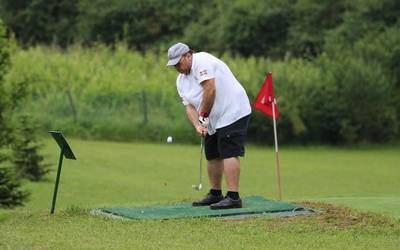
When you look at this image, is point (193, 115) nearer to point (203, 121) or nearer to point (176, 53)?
point (203, 121)

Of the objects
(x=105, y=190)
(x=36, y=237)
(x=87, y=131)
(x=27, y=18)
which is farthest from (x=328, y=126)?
(x=36, y=237)

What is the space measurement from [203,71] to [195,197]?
741 centimetres

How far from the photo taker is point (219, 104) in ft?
35.6

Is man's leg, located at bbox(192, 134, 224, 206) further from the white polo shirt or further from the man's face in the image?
the man's face

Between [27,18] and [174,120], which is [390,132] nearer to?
[174,120]

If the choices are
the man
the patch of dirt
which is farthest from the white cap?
the patch of dirt

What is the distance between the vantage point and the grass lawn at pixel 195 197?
29.6ft

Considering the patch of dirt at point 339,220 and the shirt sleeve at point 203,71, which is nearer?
the patch of dirt at point 339,220

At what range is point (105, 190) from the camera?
915 inches

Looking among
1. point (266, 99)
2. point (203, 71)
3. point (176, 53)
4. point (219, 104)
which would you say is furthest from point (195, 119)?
point (266, 99)

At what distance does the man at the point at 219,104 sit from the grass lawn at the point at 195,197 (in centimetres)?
79

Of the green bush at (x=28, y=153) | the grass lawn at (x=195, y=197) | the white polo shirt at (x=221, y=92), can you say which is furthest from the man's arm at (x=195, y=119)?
the green bush at (x=28, y=153)

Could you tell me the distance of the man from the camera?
35.1 feet

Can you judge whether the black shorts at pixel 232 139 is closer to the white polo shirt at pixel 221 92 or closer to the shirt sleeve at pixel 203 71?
the white polo shirt at pixel 221 92
